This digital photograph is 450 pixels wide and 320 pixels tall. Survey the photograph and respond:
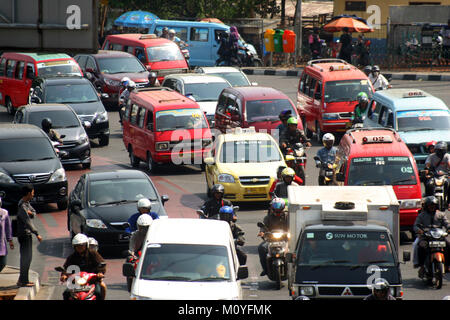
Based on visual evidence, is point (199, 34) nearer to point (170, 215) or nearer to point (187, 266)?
point (170, 215)

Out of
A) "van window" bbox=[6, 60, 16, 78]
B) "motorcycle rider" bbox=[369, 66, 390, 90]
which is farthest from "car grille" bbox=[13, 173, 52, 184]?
"van window" bbox=[6, 60, 16, 78]

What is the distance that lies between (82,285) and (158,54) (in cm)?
2543

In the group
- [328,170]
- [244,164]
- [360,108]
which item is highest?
[360,108]

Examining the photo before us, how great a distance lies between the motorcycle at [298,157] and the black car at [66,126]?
612cm

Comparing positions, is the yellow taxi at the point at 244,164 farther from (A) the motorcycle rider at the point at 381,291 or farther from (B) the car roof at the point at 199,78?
(A) the motorcycle rider at the point at 381,291

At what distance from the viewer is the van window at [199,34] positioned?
43562mm

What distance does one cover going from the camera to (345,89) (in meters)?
29.5

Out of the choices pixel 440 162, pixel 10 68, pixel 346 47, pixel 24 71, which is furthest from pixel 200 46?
pixel 440 162

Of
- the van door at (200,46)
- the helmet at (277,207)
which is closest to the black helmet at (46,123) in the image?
the helmet at (277,207)

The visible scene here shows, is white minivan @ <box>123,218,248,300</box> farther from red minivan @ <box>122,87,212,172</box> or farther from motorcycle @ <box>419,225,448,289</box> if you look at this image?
red minivan @ <box>122,87,212,172</box>

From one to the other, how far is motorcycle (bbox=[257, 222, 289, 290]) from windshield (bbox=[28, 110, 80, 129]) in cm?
1179

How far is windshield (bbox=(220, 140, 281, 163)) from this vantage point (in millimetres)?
23312
